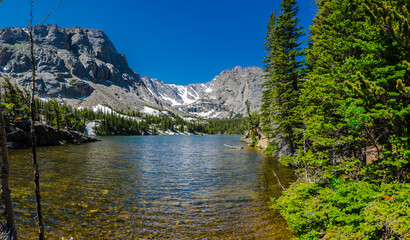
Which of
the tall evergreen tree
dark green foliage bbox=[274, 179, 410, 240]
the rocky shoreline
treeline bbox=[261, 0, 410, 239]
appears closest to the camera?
dark green foliage bbox=[274, 179, 410, 240]

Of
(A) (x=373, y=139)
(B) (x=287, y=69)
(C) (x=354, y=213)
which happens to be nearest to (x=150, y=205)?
(C) (x=354, y=213)

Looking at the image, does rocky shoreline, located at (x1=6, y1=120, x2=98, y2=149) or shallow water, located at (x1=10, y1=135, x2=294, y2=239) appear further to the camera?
rocky shoreline, located at (x1=6, y1=120, x2=98, y2=149)

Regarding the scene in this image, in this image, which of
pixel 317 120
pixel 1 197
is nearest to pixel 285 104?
pixel 317 120

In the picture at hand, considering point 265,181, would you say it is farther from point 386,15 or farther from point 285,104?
point 386,15

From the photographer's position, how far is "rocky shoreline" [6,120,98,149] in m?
41.0

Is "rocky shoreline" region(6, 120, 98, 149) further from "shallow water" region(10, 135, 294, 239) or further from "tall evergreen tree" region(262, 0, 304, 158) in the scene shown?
"tall evergreen tree" region(262, 0, 304, 158)

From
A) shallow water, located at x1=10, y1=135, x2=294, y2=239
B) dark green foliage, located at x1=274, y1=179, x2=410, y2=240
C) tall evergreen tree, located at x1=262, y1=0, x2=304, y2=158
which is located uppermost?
tall evergreen tree, located at x1=262, y1=0, x2=304, y2=158

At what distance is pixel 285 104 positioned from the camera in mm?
20984

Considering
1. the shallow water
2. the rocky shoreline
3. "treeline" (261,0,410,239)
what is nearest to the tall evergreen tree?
the shallow water

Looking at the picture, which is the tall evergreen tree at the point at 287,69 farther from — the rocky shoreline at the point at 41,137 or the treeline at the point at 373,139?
the rocky shoreline at the point at 41,137

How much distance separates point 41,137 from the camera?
159ft

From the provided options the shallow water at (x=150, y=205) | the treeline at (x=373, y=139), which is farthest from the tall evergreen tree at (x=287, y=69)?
the treeline at (x=373, y=139)

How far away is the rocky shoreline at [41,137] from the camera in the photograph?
4103 cm

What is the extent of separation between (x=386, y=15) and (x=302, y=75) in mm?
13450
